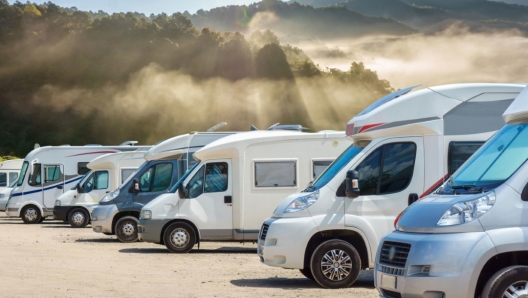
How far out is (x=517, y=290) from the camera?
7.06 m

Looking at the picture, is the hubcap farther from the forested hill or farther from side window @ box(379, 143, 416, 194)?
the forested hill

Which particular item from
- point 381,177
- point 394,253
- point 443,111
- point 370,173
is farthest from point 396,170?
point 394,253

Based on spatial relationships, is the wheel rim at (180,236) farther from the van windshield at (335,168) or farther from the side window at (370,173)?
the side window at (370,173)

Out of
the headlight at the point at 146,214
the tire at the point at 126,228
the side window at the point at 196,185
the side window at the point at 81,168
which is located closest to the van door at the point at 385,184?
the side window at the point at 196,185

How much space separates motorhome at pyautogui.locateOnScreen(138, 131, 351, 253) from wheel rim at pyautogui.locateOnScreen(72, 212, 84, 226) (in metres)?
10.3

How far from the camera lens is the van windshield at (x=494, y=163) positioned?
7.43m

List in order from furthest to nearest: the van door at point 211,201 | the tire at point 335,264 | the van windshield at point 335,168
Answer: the van door at point 211,201, the van windshield at point 335,168, the tire at point 335,264

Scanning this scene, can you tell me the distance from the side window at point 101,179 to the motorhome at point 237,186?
908cm

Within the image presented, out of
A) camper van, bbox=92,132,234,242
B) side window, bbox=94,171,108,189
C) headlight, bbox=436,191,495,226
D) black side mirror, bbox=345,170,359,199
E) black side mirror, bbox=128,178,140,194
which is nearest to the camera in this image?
headlight, bbox=436,191,495,226

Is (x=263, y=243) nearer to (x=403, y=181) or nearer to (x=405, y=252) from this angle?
(x=403, y=181)

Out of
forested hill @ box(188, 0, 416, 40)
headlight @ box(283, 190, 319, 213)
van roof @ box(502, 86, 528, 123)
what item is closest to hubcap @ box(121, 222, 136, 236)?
headlight @ box(283, 190, 319, 213)

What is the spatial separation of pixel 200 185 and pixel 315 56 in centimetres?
8977

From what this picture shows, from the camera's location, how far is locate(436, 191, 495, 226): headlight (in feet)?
23.6

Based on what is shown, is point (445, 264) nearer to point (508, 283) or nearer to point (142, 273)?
point (508, 283)
